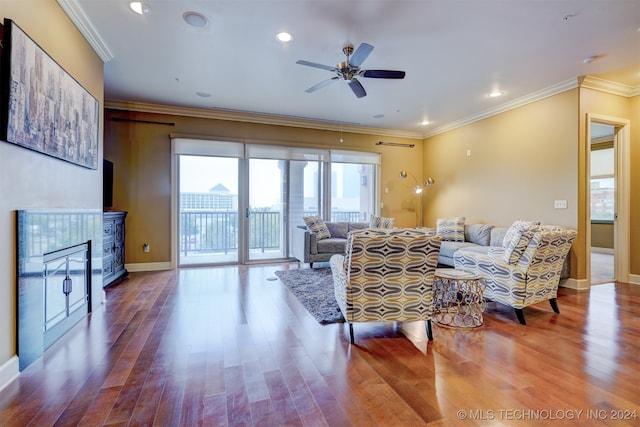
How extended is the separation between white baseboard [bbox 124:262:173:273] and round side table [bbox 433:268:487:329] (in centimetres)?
434

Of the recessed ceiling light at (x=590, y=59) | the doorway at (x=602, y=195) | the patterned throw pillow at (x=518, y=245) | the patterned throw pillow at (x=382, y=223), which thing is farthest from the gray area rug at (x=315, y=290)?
the doorway at (x=602, y=195)

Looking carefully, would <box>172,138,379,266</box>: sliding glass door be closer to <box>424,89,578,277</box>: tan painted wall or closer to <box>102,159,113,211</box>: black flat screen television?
<box>102,159,113,211</box>: black flat screen television

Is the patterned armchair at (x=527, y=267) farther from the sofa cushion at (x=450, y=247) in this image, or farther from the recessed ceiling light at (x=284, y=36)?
the recessed ceiling light at (x=284, y=36)

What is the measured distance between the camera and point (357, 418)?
5.06 ft

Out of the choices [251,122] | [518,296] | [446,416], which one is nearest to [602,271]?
[518,296]

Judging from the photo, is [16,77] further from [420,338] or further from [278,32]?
[420,338]

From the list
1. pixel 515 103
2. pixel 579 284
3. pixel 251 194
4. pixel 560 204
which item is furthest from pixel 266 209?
pixel 579 284

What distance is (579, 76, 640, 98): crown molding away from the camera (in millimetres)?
3952

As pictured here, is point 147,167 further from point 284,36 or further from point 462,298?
point 462,298

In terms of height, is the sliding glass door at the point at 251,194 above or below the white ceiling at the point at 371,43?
below

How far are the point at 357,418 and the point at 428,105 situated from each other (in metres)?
4.83

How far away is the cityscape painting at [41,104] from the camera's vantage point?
1831 mm

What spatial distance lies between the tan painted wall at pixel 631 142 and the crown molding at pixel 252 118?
3.25 metres

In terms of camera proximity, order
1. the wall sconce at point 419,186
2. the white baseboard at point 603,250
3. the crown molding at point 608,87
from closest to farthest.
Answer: the crown molding at point 608,87, the wall sconce at point 419,186, the white baseboard at point 603,250
